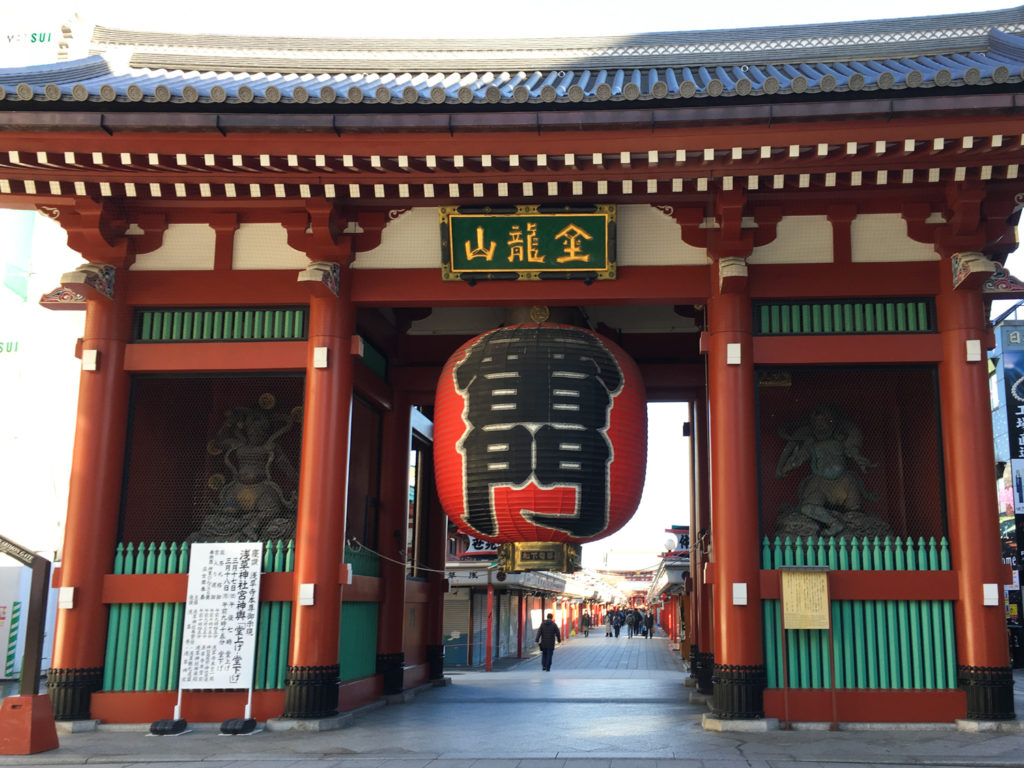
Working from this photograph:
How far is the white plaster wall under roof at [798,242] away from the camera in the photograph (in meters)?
10.3

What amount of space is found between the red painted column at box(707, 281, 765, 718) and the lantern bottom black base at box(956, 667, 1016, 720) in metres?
2.05

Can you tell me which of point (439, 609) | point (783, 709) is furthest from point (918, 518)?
point (439, 609)

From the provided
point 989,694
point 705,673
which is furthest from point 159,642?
point 989,694

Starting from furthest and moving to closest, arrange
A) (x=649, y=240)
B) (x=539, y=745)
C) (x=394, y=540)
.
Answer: (x=394, y=540), (x=649, y=240), (x=539, y=745)

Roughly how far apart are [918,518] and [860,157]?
15.1 ft

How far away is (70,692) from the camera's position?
376 inches

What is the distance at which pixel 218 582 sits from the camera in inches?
388

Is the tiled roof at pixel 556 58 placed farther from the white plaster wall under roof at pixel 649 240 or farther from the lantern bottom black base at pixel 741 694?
the lantern bottom black base at pixel 741 694

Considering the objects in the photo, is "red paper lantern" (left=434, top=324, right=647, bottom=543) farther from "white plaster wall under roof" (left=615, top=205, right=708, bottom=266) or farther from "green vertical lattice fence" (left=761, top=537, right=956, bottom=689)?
"green vertical lattice fence" (left=761, top=537, right=956, bottom=689)

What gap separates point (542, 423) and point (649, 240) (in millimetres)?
2637

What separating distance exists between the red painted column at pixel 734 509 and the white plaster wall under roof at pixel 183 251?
6013mm

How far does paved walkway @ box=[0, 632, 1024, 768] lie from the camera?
7.45 metres

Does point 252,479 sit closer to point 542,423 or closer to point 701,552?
point 542,423

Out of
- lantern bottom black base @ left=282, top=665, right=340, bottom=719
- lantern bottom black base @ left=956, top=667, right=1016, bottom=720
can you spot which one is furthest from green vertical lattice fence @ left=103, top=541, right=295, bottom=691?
lantern bottom black base @ left=956, top=667, right=1016, bottom=720
